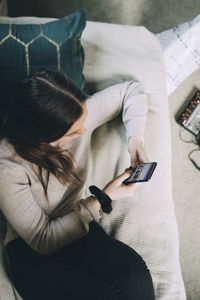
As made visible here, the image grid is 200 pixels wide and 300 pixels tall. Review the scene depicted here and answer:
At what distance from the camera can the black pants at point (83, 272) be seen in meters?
0.76

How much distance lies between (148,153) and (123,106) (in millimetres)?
198

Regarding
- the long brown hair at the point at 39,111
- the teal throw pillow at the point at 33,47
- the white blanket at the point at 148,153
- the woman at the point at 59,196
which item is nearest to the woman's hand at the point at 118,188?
the woman at the point at 59,196

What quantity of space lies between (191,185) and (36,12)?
1378 mm

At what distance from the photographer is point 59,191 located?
0.86m

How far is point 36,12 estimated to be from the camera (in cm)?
163

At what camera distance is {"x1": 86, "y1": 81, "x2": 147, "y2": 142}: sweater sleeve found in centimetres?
94

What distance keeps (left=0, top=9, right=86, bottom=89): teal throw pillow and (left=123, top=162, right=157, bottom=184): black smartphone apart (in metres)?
0.42

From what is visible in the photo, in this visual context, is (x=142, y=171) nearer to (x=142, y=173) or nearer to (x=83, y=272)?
(x=142, y=173)

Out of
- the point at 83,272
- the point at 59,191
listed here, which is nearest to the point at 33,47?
the point at 59,191

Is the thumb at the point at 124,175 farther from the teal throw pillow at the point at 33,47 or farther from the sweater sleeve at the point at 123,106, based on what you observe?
the teal throw pillow at the point at 33,47

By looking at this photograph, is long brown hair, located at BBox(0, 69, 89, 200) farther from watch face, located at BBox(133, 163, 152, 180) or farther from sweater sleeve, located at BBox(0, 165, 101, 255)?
watch face, located at BBox(133, 163, 152, 180)

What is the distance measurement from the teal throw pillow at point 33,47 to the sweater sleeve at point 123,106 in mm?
173

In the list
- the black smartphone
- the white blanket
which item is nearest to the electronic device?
the white blanket

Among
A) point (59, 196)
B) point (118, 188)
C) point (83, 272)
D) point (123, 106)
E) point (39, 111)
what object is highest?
point (39, 111)
